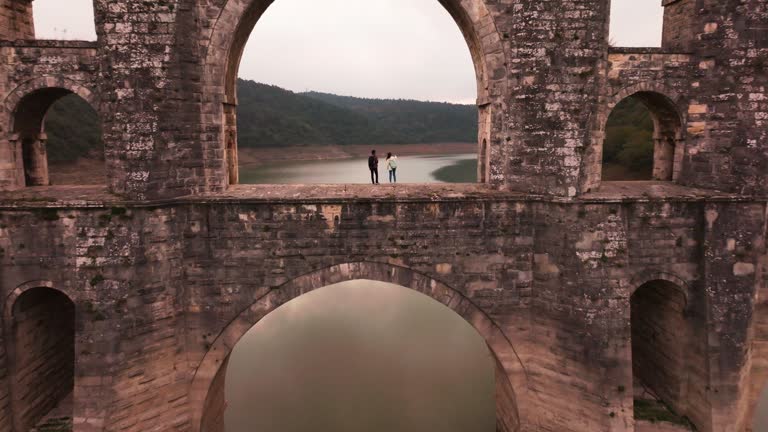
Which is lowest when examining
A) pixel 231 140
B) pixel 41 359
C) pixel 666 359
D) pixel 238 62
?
pixel 666 359

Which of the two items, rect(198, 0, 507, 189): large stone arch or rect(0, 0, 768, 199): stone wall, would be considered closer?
rect(0, 0, 768, 199): stone wall

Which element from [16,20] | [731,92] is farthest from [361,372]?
[16,20]

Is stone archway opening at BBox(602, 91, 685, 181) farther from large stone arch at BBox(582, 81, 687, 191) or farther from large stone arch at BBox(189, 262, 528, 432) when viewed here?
large stone arch at BBox(189, 262, 528, 432)

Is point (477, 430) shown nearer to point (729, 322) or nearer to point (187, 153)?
point (729, 322)

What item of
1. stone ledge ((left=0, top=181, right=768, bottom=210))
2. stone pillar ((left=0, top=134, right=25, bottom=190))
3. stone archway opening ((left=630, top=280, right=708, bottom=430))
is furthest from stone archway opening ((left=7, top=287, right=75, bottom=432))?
stone archway opening ((left=630, top=280, right=708, bottom=430))

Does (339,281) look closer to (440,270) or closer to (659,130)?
(440,270)

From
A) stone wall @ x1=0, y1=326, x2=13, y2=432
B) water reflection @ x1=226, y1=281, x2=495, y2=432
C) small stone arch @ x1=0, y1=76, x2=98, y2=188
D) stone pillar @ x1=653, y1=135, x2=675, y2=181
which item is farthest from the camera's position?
water reflection @ x1=226, y1=281, x2=495, y2=432
